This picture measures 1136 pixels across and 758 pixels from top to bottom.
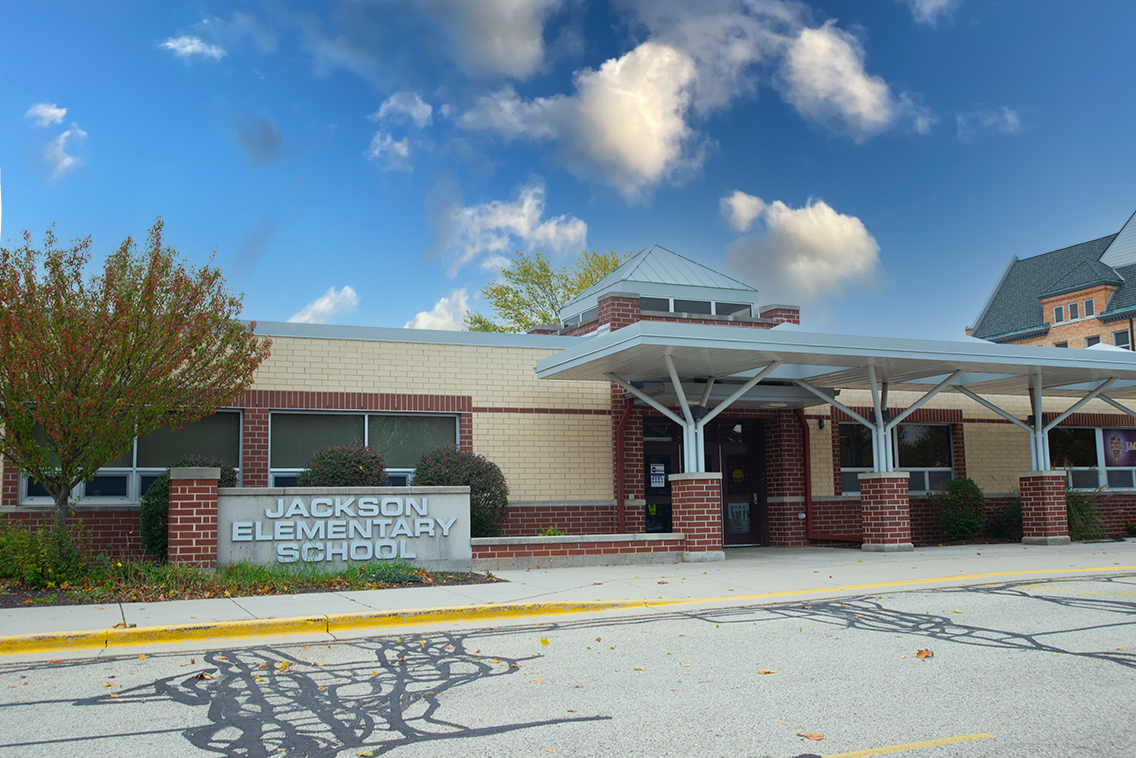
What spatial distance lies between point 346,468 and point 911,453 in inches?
525

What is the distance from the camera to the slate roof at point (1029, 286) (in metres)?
50.8

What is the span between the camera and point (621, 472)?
56.0 feet

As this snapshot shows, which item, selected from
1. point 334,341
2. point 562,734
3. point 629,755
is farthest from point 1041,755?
point 334,341

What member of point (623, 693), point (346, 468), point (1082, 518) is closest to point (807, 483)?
point (1082, 518)

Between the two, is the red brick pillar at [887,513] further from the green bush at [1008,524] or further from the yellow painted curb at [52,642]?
the yellow painted curb at [52,642]

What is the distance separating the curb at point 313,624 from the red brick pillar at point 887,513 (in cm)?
595

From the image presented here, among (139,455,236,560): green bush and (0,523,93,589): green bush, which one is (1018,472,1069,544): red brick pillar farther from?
(0,523,93,589): green bush

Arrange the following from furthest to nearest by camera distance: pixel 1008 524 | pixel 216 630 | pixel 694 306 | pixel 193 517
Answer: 1. pixel 694 306
2. pixel 1008 524
3. pixel 193 517
4. pixel 216 630

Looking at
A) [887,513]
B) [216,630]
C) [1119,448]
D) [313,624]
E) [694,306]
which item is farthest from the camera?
[694,306]

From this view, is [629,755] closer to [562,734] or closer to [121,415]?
[562,734]

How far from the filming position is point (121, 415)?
38.1ft

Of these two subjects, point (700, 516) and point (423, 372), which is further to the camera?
point (423, 372)

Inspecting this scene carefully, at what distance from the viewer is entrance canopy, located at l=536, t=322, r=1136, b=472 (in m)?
13.8

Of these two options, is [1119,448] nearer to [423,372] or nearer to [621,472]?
[621,472]
